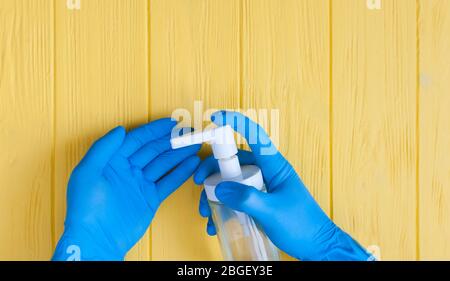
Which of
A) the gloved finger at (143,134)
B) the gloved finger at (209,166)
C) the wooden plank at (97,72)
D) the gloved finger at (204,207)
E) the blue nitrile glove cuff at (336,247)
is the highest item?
the wooden plank at (97,72)

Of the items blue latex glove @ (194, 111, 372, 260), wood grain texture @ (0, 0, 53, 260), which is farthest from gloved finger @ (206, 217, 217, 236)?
wood grain texture @ (0, 0, 53, 260)

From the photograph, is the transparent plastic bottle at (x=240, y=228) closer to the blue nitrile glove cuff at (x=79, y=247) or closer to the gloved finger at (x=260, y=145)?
the gloved finger at (x=260, y=145)

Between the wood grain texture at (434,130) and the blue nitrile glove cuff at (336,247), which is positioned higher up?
the wood grain texture at (434,130)

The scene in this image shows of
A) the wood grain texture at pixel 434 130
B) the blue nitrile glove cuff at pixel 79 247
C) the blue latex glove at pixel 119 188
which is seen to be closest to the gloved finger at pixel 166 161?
the blue latex glove at pixel 119 188

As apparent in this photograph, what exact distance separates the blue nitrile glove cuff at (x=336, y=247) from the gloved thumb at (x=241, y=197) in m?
0.11

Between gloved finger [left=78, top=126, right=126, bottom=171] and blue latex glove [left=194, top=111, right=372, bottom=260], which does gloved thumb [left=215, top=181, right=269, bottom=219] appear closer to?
blue latex glove [left=194, top=111, right=372, bottom=260]

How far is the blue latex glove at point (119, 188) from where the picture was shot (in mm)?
616

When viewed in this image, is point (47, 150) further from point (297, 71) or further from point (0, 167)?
point (297, 71)

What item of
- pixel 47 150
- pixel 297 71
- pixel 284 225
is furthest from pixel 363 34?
pixel 47 150

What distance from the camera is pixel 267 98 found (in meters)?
0.67

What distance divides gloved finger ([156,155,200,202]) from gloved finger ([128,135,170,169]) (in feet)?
0.11
